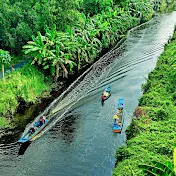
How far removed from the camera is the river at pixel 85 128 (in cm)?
2173

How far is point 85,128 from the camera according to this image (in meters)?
26.5

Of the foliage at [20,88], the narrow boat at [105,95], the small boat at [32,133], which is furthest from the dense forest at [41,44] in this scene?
the narrow boat at [105,95]

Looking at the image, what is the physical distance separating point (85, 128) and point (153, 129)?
781 centimetres

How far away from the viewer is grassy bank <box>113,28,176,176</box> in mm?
17453

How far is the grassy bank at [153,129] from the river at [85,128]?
2560 millimetres

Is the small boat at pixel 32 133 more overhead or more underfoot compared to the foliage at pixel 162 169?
more underfoot

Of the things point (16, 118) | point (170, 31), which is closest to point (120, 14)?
point (170, 31)

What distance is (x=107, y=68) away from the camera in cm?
4012

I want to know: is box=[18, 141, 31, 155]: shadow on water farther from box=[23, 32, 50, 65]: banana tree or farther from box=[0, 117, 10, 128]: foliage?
box=[23, 32, 50, 65]: banana tree

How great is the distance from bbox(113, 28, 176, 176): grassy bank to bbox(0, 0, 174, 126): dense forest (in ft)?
39.8

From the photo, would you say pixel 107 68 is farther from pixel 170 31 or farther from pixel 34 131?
pixel 170 31

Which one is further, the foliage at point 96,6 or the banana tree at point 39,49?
the foliage at point 96,6

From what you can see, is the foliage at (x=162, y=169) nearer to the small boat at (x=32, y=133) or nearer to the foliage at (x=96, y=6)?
the small boat at (x=32, y=133)

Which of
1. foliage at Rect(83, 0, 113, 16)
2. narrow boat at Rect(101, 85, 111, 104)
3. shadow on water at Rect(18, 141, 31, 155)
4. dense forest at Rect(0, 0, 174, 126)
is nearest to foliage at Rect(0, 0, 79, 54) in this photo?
dense forest at Rect(0, 0, 174, 126)
